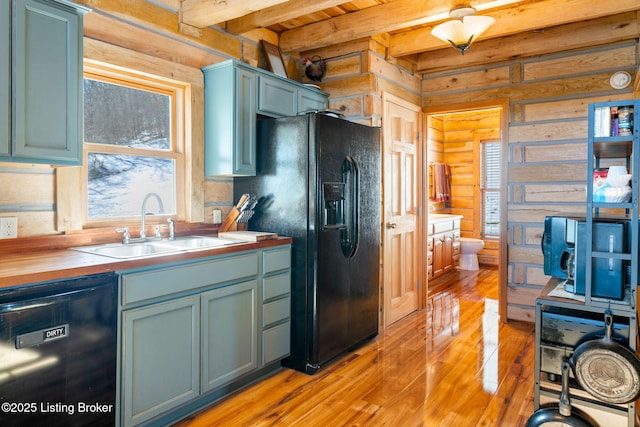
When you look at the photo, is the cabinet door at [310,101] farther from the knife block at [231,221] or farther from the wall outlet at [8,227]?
the wall outlet at [8,227]

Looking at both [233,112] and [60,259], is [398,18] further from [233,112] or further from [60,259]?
[60,259]

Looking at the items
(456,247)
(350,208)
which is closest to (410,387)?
(350,208)

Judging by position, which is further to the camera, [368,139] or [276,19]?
[368,139]

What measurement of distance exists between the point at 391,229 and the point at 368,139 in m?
0.97

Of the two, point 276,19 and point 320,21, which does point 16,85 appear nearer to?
point 276,19

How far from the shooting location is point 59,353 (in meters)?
1.73

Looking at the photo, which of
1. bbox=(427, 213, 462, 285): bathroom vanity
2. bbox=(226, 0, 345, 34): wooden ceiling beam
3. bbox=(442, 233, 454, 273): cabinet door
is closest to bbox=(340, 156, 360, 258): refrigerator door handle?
bbox=(226, 0, 345, 34): wooden ceiling beam

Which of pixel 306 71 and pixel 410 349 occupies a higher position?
pixel 306 71

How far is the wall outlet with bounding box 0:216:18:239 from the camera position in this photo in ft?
6.82

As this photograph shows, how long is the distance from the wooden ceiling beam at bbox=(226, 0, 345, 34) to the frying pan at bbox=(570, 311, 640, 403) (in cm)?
238

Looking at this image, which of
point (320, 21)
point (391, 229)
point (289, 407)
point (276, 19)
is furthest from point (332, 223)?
point (320, 21)

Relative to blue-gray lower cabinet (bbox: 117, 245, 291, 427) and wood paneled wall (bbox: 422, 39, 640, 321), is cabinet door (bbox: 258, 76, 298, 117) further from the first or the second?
wood paneled wall (bbox: 422, 39, 640, 321)

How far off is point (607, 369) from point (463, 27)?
2173 mm

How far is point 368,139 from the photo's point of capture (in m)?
3.39
